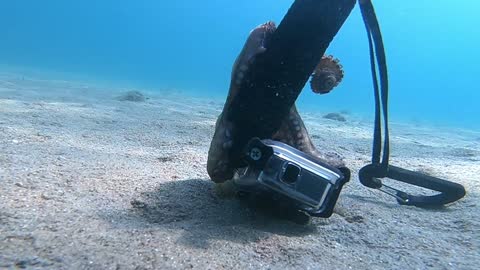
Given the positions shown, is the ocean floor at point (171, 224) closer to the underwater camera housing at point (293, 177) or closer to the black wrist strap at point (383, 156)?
the black wrist strap at point (383, 156)

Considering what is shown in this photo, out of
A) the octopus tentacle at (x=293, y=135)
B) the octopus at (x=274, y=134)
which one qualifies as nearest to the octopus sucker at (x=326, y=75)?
the octopus at (x=274, y=134)

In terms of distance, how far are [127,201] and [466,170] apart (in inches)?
198

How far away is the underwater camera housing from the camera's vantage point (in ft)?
7.18

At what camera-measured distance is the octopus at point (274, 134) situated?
2514mm

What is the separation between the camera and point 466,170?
196 inches

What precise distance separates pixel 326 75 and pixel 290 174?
1.13 m

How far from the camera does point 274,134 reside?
2.76 meters

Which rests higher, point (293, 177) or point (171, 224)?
point (293, 177)

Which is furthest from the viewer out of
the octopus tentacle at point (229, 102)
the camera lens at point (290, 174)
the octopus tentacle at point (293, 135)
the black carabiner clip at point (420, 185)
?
the black carabiner clip at point (420, 185)

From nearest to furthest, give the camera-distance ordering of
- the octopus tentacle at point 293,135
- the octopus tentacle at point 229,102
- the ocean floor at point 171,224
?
the ocean floor at point 171,224 < the octopus tentacle at point 229,102 < the octopus tentacle at point 293,135

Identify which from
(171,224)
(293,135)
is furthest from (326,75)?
(171,224)

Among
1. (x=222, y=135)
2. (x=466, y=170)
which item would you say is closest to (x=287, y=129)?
(x=222, y=135)

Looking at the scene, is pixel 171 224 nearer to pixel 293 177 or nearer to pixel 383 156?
pixel 293 177

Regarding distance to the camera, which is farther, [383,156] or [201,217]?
[383,156]
